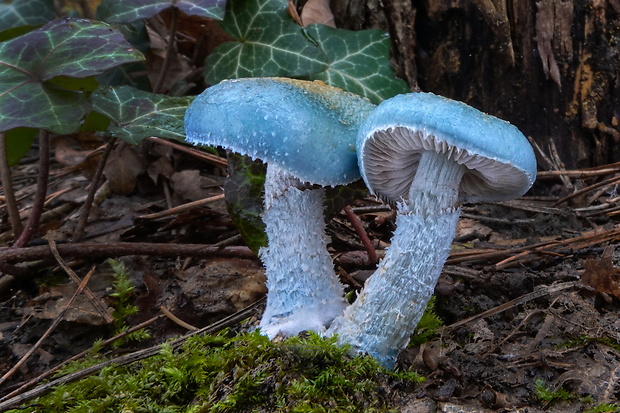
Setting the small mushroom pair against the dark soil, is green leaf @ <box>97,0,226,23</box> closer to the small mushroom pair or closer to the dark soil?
the small mushroom pair

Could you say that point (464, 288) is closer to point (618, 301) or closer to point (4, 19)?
point (618, 301)

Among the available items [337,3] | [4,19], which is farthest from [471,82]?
[4,19]

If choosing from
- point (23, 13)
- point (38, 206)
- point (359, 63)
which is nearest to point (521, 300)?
point (359, 63)

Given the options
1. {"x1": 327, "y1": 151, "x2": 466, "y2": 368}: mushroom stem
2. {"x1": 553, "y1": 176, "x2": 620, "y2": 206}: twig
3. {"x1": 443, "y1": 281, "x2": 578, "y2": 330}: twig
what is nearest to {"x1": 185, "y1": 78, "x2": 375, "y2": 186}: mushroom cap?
{"x1": 327, "y1": 151, "x2": 466, "y2": 368}: mushroom stem

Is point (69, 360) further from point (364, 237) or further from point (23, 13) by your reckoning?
point (23, 13)

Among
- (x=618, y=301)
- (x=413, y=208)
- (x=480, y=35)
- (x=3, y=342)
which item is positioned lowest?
(x=3, y=342)

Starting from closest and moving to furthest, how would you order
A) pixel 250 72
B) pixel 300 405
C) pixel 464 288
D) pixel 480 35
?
pixel 300 405, pixel 464 288, pixel 250 72, pixel 480 35

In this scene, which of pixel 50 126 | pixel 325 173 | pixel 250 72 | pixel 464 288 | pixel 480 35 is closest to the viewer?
pixel 325 173

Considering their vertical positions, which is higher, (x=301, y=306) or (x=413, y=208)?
(x=413, y=208)
